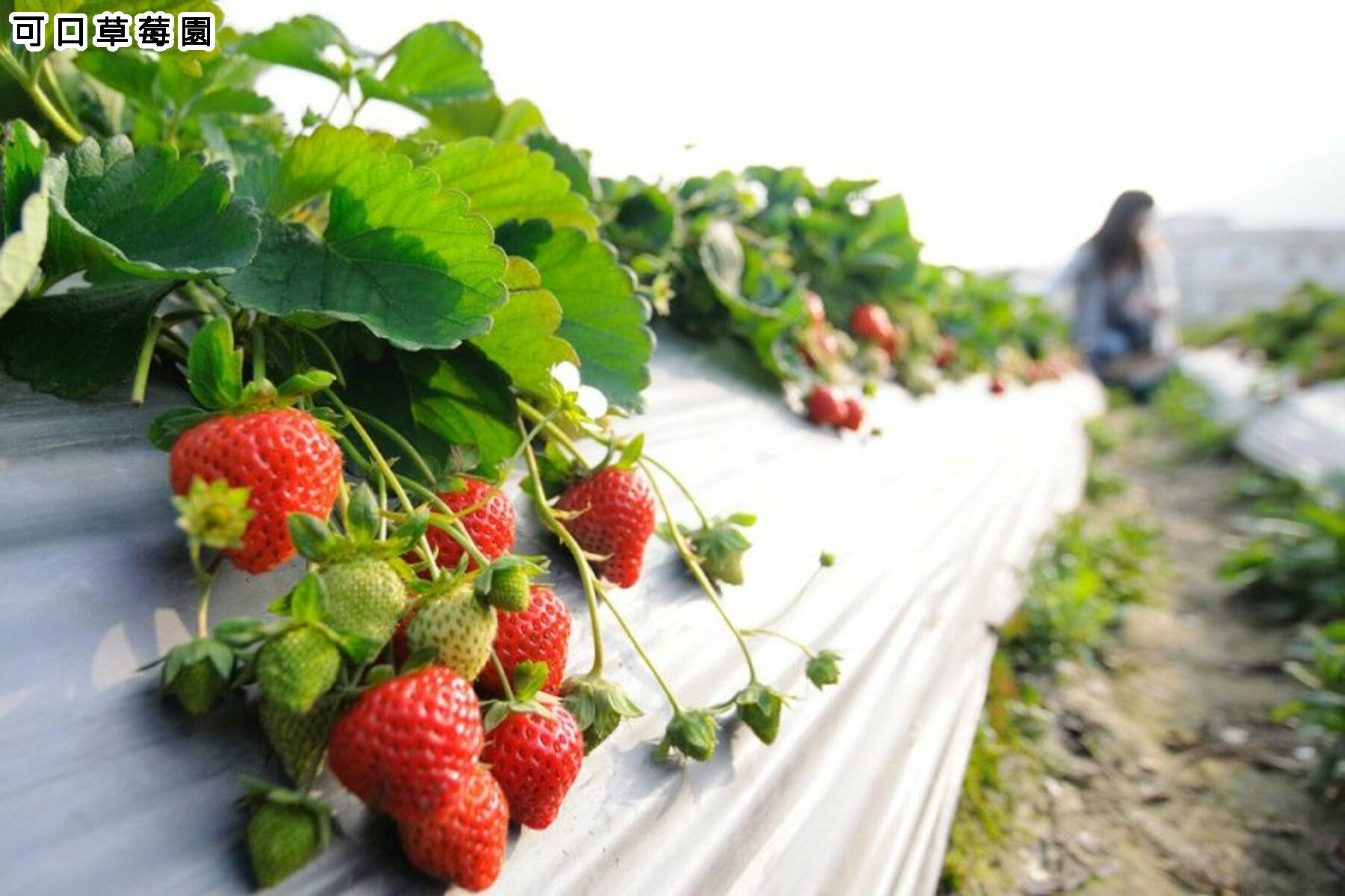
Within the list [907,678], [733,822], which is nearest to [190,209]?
[733,822]

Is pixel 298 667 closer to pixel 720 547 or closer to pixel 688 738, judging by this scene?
pixel 688 738

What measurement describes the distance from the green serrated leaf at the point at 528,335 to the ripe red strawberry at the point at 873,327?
64.6 inches

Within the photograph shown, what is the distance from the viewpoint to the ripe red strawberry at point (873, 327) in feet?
7.38

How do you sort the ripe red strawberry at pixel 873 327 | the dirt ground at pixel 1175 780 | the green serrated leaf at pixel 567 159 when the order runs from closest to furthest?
1. the green serrated leaf at pixel 567 159
2. the dirt ground at pixel 1175 780
3. the ripe red strawberry at pixel 873 327

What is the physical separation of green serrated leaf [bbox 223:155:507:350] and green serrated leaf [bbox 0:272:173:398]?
0.09 meters

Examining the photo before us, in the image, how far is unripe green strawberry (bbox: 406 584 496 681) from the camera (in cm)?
50

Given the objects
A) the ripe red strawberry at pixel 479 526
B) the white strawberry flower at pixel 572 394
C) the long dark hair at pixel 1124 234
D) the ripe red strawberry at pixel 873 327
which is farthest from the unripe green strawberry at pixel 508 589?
the long dark hair at pixel 1124 234

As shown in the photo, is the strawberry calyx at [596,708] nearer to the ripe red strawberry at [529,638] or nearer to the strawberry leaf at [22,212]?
the ripe red strawberry at [529,638]

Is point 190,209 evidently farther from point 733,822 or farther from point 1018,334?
point 1018,334

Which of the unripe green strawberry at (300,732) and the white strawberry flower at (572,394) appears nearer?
the unripe green strawberry at (300,732)

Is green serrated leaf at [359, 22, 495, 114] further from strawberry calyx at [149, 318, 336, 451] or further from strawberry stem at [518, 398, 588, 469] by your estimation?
strawberry calyx at [149, 318, 336, 451]

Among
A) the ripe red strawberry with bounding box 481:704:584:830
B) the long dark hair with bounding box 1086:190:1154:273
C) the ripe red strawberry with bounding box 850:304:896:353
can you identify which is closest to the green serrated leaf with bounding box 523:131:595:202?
the ripe red strawberry with bounding box 481:704:584:830

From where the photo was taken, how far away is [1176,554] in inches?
133

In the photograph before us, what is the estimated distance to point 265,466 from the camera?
1.65 ft
